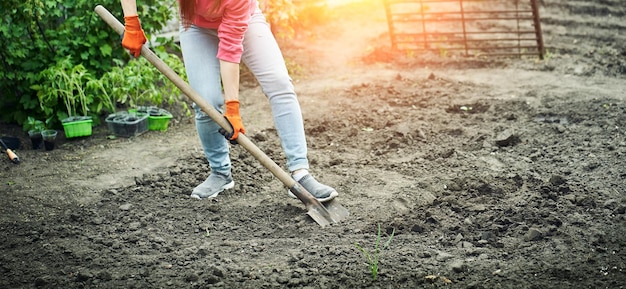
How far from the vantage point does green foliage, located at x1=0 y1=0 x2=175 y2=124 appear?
5289mm

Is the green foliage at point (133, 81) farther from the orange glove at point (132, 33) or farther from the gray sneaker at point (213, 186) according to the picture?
the orange glove at point (132, 33)

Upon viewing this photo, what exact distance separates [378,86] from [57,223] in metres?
3.59

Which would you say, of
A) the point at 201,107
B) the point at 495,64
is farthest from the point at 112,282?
the point at 495,64

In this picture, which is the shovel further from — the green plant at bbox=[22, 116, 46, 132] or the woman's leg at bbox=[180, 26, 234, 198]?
the green plant at bbox=[22, 116, 46, 132]

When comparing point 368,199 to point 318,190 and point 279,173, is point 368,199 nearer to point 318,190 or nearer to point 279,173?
point 318,190

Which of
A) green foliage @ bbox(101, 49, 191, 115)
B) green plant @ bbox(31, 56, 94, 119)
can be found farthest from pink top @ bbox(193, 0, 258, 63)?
green plant @ bbox(31, 56, 94, 119)

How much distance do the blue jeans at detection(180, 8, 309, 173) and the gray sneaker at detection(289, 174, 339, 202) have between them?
8 centimetres

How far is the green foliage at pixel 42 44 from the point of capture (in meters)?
5.29

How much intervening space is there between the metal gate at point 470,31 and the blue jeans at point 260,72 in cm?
386

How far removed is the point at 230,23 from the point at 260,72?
0.37m

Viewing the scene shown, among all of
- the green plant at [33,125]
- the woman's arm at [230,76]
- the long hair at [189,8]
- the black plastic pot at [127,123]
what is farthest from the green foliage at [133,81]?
the woman's arm at [230,76]

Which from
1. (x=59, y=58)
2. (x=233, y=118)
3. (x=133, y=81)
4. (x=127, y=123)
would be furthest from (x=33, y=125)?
(x=233, y=118)

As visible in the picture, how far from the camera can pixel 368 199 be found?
3945mm

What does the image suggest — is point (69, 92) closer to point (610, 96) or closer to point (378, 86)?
point (378, 86)
